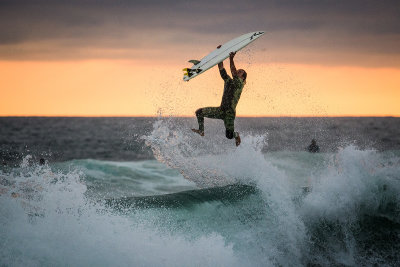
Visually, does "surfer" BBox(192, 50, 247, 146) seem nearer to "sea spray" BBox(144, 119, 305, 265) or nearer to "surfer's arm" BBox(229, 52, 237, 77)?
"surfer's arm" BBox(229, 52, 237, 77)

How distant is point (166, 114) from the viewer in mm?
10875

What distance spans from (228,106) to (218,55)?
1.15 m

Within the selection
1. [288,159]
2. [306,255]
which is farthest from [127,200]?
[288,159]

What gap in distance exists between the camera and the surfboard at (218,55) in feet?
32.2

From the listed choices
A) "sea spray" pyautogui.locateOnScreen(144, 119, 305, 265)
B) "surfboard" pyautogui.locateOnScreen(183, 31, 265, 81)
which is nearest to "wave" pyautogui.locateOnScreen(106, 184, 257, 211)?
"sea spray" pyautogui.locateOnScreen(144, 119, 305, 265)

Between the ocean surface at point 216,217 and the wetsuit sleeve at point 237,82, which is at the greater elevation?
the wetsuit sleeve at point 237,82

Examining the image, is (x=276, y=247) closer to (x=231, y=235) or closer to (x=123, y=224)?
(x=231, y=235)

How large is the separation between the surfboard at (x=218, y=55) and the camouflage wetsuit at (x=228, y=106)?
0.32 m

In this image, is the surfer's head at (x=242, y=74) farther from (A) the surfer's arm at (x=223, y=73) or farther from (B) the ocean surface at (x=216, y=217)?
(B) the ocean surface at (x=216, y=217)

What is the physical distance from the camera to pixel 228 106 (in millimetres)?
9914

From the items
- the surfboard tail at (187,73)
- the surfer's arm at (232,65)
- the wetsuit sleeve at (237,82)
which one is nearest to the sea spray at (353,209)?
the wetsuit sleeve at (237,82)

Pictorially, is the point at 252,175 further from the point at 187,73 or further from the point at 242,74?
the point at 187,73

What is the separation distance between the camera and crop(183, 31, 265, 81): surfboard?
387 inches

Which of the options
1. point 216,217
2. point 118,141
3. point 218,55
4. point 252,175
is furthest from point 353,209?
point 118,141
